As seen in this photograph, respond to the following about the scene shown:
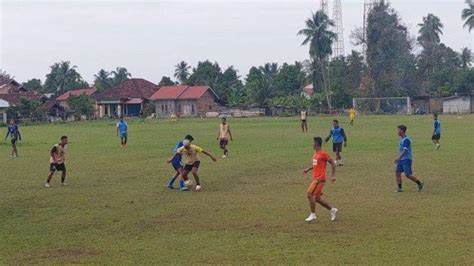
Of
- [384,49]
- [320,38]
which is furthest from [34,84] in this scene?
[384,49]

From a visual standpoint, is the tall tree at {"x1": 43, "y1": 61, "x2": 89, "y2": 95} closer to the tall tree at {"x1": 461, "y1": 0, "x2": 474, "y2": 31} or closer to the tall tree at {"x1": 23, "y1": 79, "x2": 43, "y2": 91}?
the tall tree at {"x1": 23, "y1": 79, "x2": 43, "y2": 91}

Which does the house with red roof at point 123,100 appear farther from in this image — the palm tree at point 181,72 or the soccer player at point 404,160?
the soccer player at point 404,160

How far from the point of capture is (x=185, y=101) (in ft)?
291

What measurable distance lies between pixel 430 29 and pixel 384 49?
2455 cm

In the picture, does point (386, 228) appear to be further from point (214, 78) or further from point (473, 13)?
point (214, 78)

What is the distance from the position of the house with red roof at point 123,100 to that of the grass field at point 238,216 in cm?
7029

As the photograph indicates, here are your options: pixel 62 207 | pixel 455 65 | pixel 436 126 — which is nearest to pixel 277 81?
pixel 455 65

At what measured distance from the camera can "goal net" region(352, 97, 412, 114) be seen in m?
78.1

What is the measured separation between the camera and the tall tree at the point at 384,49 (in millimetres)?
80750

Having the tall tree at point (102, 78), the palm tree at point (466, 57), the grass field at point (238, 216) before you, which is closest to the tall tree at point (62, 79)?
the tall tree at point (102, 78)

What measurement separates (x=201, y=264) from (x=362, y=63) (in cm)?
7781

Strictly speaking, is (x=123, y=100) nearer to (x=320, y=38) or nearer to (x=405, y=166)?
(x=320, y=38)

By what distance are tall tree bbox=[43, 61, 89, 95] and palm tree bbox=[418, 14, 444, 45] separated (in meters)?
63.9

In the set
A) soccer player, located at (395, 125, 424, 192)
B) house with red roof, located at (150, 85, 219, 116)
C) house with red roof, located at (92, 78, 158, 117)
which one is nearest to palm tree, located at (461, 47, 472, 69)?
house with red roof, located at (150, 85, 219, 116)
